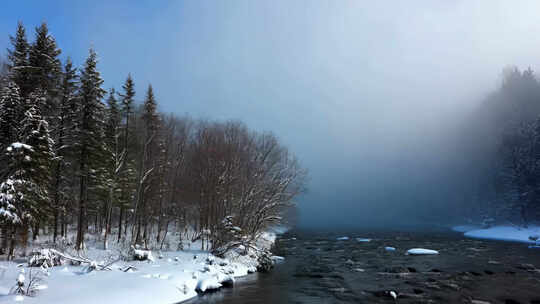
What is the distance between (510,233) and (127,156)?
66.0 meters

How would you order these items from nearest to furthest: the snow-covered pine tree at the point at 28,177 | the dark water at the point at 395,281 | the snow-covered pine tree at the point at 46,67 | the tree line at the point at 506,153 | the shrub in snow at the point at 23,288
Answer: the shrub in snow at the point at 23,288
the dark water at the point at 395,281
the snow-covered pine tree at the point at 28,177
the snow-covered pine tree at the point at 46,67
the tree line at the point at 506,153

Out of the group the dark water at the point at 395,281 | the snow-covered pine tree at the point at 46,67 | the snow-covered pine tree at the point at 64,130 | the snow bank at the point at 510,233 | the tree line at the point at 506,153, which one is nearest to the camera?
the dark water at the point at 395,281

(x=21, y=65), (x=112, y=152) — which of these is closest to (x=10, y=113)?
(x=21, y=65)

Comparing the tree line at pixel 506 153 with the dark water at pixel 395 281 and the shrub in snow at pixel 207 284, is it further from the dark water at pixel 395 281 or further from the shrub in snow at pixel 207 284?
the shrub in snow at pixel 207 284

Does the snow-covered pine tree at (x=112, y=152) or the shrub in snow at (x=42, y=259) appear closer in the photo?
the shrub in snow at (x=42, y=259)

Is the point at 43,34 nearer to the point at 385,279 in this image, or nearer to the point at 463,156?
the point at 385,279

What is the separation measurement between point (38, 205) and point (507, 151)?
8135 cm

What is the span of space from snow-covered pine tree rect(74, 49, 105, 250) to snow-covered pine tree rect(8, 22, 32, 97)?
3609 mm

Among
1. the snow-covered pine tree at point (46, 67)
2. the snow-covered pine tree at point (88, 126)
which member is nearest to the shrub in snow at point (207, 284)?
the snow-covered pine tree at point (88, 126)

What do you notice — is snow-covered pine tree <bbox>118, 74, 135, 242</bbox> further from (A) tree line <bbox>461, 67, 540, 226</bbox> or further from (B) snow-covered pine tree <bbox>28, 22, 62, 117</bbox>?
(A) tree line <bbox>461, 67, 540, 226</bbox>

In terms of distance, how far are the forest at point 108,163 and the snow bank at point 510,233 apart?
1753 inches

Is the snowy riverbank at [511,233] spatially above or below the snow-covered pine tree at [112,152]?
below

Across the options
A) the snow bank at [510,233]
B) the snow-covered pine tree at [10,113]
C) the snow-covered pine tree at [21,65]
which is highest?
the snow-covered pine tree at [21,65]

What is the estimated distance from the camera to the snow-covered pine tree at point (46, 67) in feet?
76.8
